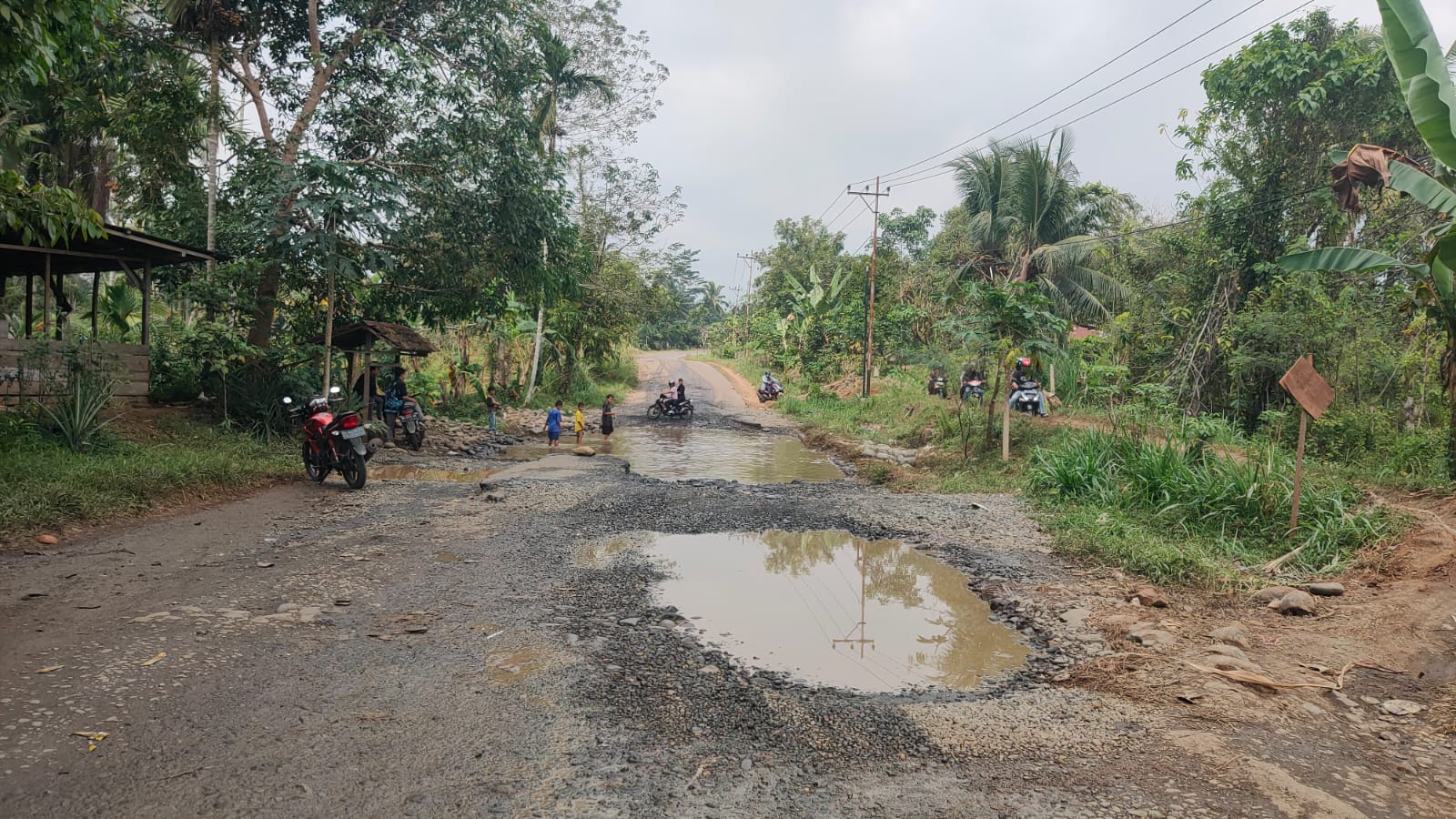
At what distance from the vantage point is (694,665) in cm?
427

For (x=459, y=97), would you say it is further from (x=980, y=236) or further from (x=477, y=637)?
(x=980, y=236)

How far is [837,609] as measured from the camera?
5.76m

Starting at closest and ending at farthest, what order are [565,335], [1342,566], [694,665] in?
[694,665], [1342,566], [565,335]

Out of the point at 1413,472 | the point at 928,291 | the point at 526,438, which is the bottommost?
the point at 526,438

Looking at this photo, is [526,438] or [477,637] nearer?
[477,637]

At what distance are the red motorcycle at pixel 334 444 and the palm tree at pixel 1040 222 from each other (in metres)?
19.2

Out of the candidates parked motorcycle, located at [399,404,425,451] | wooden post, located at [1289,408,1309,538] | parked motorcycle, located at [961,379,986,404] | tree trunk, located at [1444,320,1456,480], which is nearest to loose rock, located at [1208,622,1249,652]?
wooden post, located at [1289,408,1309,538]

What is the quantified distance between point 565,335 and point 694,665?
838 inches

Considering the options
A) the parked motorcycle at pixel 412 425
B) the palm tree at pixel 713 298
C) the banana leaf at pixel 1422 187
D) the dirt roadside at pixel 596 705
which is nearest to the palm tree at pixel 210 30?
the parked motorcycle at pixel 412 425

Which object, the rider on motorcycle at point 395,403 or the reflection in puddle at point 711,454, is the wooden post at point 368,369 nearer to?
the rider on motorcycle at point 395,403

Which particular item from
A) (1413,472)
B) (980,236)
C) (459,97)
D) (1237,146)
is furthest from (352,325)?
(980,236)

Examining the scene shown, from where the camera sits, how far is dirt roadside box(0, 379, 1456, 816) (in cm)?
Answer: 289

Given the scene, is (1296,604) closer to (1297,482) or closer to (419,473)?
(1297,482)

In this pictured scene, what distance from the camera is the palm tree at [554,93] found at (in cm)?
1482
